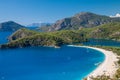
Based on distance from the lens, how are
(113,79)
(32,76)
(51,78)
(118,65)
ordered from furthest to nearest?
(118,65)
(32,76)
(51,78)
(113,79)

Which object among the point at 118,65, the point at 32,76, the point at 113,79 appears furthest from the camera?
the point at 118,65

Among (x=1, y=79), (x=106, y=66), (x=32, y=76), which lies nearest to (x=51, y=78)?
(x=32, y=76)

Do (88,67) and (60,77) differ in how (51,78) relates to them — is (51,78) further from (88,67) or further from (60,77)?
(88,67)

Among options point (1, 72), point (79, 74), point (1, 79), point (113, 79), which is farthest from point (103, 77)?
point (1, 72)

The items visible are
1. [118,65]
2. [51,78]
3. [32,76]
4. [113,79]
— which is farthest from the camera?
[118,65]

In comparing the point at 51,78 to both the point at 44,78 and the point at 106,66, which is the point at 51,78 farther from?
the point at 106,66

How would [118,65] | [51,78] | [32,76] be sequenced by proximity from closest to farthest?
[51,78] → [32,76] → [118,65]

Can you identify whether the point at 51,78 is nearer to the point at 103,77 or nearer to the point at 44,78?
the point at 44,78

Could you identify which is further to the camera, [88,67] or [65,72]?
[88,67]

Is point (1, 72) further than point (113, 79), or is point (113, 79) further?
point (1, 72)
